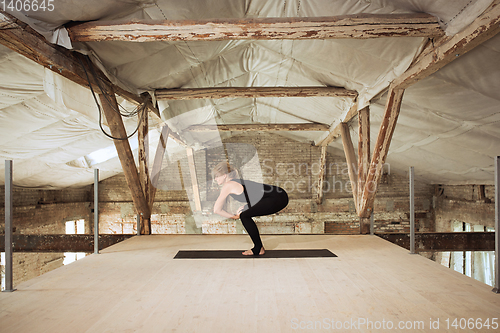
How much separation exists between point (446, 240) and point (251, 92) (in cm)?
373

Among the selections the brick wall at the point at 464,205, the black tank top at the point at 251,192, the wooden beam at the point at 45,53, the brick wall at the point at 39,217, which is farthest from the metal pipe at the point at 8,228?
the brick wall at the point at 464,205

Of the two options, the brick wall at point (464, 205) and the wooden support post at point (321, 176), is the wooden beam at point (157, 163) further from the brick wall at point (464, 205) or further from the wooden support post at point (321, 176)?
the brick wall at point (464, 205)

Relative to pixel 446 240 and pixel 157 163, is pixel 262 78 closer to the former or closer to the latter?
pixel 157 163

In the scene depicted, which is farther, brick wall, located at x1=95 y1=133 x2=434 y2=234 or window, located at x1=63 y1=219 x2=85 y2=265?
brick wall, located at x1=95 y1=133 x2=434 y2=234

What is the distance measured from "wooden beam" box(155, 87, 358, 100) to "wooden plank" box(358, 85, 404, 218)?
104cm

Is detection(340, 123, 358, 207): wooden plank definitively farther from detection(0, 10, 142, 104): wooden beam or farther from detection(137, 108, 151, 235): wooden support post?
detection(0, 10, 142, 104): wooden beam

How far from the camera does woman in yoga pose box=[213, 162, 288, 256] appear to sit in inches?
126

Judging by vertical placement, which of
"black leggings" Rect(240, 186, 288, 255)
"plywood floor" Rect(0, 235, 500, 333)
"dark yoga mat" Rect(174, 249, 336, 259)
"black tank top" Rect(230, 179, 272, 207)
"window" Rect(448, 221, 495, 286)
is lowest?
"window" Rect(448, 221, 495, 286)

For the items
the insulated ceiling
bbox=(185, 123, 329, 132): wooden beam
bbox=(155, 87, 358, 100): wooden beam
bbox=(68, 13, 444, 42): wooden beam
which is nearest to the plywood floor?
the insulated ceiling

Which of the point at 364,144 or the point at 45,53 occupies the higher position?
the point at 45,53

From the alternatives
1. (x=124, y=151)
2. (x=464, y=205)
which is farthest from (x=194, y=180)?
(x=464, y=205)

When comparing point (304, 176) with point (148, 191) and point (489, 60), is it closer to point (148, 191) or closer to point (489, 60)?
point (148, 191)

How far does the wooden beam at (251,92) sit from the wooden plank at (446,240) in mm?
2267

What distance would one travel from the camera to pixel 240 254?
331 cm
